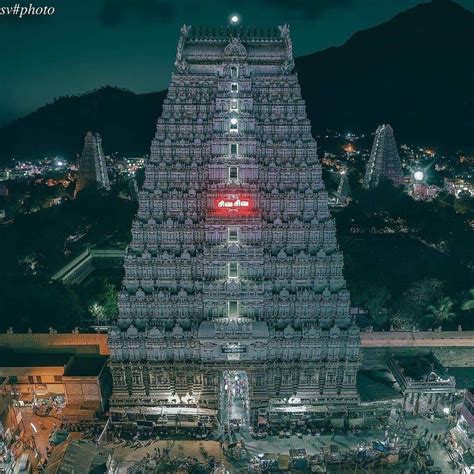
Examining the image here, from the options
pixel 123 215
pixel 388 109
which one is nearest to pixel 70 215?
pixel 123 215

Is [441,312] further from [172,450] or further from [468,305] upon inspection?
[172,450]

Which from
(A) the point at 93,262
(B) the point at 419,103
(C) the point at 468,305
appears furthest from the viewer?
(B) the point at 419,103

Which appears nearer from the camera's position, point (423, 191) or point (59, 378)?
point (59, 378)

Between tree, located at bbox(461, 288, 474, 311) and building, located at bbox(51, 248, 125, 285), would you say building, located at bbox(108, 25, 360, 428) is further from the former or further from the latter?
building, located at bbox(51, 248, 125, 285)

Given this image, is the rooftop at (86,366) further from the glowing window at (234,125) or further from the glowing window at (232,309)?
the glowing window at (234,125)

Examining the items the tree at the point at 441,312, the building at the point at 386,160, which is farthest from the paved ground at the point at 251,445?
the building at the point at 386,160

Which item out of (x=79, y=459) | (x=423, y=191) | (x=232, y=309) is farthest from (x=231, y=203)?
(x=423, y=191)
